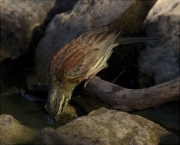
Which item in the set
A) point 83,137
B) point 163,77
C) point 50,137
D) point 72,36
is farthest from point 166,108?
point 50,137

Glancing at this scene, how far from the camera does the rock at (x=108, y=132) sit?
176 inches

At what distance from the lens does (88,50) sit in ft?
22.7

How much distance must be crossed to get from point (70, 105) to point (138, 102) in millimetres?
1533

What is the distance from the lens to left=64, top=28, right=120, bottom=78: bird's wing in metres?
6.67

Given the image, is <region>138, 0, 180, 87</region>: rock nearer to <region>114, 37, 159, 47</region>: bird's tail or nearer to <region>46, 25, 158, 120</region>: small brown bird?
<region>114, 37, 159, 47</region>: bird's tail

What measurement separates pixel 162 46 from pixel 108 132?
2.97 metres

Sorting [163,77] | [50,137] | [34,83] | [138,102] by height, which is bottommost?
[34,83]

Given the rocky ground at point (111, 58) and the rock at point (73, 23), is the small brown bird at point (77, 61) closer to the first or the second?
the rocky ground at point (111, 58)

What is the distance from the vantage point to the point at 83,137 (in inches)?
184

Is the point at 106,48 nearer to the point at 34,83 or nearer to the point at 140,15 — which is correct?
the point at 140,15

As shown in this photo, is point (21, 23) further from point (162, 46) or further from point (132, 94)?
point (132, 94)

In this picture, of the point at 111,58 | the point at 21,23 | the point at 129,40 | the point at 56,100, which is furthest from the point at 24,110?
the point at 21,23

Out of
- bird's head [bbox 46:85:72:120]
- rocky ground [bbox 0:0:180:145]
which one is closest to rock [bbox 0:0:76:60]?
rocky ground [bbox 0:0:180:145]

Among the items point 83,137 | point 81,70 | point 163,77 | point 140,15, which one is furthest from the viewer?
point 140,15
